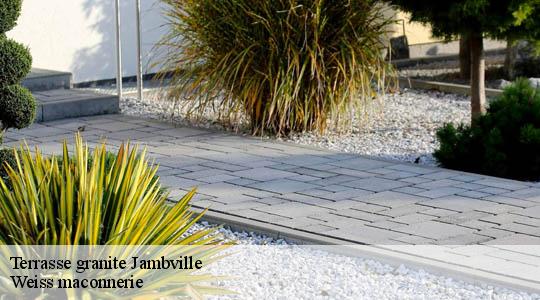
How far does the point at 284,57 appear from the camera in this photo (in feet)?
27.3

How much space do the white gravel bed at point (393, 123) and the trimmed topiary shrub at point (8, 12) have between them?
138 inches

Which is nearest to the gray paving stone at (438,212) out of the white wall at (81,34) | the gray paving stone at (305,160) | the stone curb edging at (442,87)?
the gray paving stone at (305,160)

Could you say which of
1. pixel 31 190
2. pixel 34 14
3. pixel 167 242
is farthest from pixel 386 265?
pixel 34 14

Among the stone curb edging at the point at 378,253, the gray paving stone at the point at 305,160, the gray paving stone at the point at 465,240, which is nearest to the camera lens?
the stone curb edging at the point at 378,253

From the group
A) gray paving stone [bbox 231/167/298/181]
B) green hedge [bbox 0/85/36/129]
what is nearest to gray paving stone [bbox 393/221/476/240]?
gray paving stone [bbox 231/167/298/181]

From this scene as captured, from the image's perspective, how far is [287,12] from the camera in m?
8.27

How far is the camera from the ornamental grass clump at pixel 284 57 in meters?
8.27

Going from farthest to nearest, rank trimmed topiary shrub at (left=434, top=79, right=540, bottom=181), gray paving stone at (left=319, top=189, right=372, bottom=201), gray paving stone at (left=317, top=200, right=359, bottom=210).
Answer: trimmed topiary shrub at (left=434, top=79, right=540, bottom=181) → gray paving stone at (left=319, top=189, right=372, bottom=201) → gray paving stone at (left=317, top=200, right=359, bottom=210)

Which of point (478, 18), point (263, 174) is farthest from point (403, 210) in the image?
point (478, 18)

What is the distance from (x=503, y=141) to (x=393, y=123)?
7.28 feet

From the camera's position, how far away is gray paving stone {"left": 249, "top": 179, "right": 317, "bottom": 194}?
664 cm

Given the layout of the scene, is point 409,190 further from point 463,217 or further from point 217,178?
point 217,178

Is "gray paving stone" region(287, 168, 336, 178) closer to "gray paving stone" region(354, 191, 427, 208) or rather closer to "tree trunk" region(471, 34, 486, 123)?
"gray paving stone" region(354, 191, 427, 208)

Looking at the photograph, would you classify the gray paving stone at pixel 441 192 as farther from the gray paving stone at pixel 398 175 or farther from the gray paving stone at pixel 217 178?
the gray paving stone at pixel 217 178
